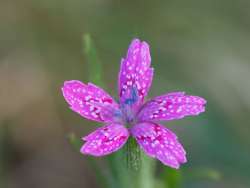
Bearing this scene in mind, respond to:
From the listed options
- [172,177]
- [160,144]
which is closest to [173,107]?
[160,144]

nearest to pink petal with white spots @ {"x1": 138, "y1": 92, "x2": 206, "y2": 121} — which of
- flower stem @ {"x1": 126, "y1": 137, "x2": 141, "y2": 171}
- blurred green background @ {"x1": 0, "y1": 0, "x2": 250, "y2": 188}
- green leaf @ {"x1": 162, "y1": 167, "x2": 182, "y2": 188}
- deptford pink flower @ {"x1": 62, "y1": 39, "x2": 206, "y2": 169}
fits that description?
deptford pink flower @ {"x1": 62, "y1": 39, "x2": 206, "y2": 169}

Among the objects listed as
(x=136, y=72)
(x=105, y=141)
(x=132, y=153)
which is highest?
(x=136, y=72)

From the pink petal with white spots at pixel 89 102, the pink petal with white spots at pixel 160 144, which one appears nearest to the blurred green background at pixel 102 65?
the pink petal with white spots at pixel 89 102

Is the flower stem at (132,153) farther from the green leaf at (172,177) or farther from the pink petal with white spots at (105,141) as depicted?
the green leaf at (172,177)

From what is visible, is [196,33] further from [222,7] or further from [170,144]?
[170,144]

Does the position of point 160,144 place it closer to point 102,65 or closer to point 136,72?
point 136,72

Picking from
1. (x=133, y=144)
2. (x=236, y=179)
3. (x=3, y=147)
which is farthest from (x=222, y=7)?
(x=133, y=144)
